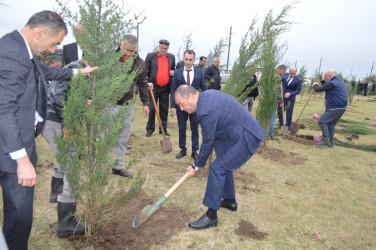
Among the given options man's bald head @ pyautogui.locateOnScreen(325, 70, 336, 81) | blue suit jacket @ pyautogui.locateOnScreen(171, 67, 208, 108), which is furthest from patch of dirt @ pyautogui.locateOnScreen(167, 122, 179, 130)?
man's bald head @ pyautogui.locateOnScreen(325, 70, 336, 81)

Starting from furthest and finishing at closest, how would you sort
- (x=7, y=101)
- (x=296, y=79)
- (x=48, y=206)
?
(x=296, y=79) → (x=48, y=206) → (x=7, y=101)

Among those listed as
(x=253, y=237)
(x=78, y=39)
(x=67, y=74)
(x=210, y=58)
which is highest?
(x=210, y=58)

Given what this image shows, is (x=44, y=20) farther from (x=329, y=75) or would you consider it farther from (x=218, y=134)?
(x=329, y=75)

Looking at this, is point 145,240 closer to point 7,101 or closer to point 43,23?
point 7,101

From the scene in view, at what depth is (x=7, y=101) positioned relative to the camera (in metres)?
1.59

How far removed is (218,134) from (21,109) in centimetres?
212

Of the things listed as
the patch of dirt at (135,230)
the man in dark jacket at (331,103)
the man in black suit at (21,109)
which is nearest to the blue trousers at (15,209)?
the man in black suit at (21,109)

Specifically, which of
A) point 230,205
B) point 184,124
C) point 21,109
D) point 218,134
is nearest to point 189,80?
point 184,124

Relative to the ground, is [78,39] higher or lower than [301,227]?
higher

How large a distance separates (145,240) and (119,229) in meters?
0.35

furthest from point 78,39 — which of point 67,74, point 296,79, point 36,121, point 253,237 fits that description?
point 296,79

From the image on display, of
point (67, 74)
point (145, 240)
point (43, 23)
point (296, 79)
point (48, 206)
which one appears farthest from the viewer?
point (296, 79)

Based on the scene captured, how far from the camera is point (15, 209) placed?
1850mm

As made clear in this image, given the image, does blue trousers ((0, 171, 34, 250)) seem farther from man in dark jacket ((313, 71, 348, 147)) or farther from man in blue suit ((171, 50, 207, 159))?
man in dark jacket ((313, 71, 348, 147))
